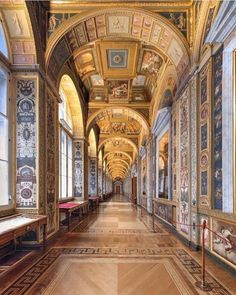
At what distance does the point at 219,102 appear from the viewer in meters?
5.79

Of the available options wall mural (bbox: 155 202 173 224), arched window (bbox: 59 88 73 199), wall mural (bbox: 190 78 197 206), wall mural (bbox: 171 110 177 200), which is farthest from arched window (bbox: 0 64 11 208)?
wall mural (bbox: 155 202 173 224)

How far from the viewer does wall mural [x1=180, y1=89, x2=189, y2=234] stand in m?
7.59

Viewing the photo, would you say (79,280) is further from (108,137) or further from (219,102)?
(108,137)

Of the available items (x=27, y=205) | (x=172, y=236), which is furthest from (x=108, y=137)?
(x=27, y=205)

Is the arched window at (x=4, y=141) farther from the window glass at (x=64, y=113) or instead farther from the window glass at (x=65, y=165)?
the window glass at (x=65, y=165)

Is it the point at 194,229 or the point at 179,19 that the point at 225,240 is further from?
the point at 179,19

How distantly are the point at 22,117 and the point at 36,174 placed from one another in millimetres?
1513

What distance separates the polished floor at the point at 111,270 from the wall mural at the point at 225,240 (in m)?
0.29

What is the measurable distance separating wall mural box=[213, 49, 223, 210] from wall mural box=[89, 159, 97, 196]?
54.4ft

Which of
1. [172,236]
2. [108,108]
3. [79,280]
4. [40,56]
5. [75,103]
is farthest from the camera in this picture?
[108,108]

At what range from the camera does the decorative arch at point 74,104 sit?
11.6 metres

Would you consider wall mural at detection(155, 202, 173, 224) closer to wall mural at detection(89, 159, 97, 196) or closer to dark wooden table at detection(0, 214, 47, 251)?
dark wooden table at detection(0, 214, 47, 251)

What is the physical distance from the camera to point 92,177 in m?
22.0

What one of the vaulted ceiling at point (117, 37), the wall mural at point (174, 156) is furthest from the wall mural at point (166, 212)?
the vaulted ceiling at point (117, 37)
